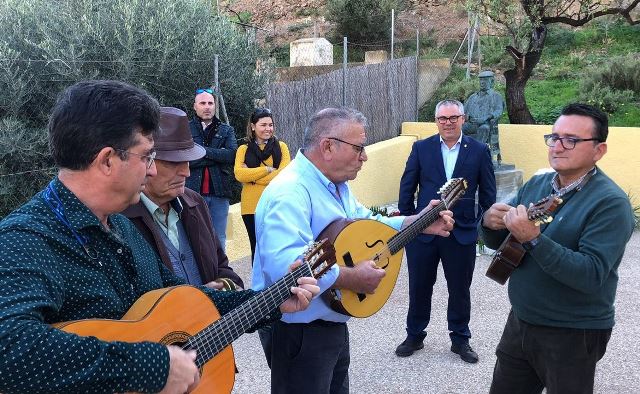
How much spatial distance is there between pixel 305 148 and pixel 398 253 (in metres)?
1.00

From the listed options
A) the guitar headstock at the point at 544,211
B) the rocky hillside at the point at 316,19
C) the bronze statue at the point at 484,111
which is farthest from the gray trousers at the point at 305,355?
the rocky hillside at the point at 316,19

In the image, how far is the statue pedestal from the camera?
10.5 meters

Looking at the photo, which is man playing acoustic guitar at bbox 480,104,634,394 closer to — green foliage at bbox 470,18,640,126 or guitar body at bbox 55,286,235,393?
guitar body at bbox 55,286,235,393

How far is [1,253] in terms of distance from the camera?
1652 millimetres

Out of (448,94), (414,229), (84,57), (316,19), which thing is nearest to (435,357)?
(414,229)

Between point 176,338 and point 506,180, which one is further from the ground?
point 176,338

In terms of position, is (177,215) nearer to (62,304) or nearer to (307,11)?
(62,304)

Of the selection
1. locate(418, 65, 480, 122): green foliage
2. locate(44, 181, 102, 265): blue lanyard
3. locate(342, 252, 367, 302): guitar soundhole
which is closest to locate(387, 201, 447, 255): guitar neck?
locate(342, 252, 367, 302): guitar soundhole

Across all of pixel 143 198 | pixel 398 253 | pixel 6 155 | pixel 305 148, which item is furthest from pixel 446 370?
pixel 6 155

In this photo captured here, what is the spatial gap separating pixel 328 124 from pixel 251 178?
3182 millimetres

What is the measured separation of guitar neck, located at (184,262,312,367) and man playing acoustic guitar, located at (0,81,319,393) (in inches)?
12.6

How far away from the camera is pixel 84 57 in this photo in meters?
7.41

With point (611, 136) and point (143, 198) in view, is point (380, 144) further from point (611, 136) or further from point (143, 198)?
point (143, 198)

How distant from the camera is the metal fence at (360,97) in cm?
957
